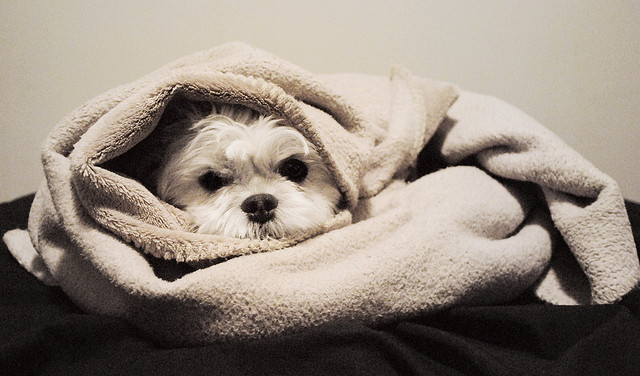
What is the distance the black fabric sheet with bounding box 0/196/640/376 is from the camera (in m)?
0.54

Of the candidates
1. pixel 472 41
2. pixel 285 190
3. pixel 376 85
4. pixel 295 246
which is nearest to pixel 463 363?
pixel 295 246

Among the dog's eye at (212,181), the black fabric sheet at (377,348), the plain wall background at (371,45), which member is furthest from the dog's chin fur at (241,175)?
the plain wall background at (371,45)

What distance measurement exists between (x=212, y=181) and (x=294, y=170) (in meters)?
0.17

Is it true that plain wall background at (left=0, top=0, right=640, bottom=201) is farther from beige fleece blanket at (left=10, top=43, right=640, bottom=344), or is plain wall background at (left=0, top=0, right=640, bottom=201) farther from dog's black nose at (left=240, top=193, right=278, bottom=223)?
dog's black nose at (left=240, top=193, right=278, bottom=223)

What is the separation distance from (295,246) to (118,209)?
31cm

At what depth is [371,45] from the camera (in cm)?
124

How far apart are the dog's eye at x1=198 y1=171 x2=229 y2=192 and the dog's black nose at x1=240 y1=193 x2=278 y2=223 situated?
0.11 meters

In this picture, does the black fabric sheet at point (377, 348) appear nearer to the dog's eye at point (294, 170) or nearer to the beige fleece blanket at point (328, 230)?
the beige fleece blanket at point (328, 230)

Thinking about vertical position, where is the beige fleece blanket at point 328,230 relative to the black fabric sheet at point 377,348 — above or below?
above

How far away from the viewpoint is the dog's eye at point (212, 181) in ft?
2.65

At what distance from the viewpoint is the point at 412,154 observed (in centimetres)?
90

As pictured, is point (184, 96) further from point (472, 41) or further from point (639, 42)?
point (639, 42)

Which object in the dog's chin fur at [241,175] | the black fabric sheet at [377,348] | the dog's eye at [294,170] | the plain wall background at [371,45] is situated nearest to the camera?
the black fabric sheet at [377,348]

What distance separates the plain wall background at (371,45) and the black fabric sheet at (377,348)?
0.84 metres
